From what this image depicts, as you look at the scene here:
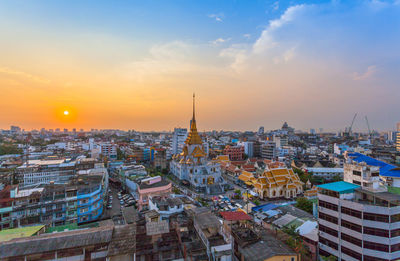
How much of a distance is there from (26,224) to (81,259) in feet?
51.1

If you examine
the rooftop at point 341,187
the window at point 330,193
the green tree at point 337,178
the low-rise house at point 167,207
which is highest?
the rooftop at point 341,187

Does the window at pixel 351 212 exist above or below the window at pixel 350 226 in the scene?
above

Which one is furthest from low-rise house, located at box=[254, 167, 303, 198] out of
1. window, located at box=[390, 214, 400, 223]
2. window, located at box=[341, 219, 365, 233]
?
window, located at box=[390, 214, 400, 223]

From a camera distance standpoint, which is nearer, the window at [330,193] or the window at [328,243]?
the window at [328,243]

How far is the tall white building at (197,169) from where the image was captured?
4091 cm

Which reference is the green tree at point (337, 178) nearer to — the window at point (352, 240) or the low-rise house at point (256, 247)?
the window at point (352, 240)

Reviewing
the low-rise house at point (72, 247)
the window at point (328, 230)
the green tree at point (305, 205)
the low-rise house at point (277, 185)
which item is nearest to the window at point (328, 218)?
the window at point (328, 230)

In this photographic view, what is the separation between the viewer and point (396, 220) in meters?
15.2

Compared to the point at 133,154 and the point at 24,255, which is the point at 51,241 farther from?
the point at 133,154

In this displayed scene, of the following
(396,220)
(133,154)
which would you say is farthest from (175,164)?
(396,220)

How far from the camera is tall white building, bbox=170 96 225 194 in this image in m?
40.9

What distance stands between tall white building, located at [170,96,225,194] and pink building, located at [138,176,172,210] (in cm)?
1277

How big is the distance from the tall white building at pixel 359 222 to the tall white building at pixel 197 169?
22.9 m

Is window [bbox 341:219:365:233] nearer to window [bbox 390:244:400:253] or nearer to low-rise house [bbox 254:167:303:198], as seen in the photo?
window [bbox 390:244:400:253]
